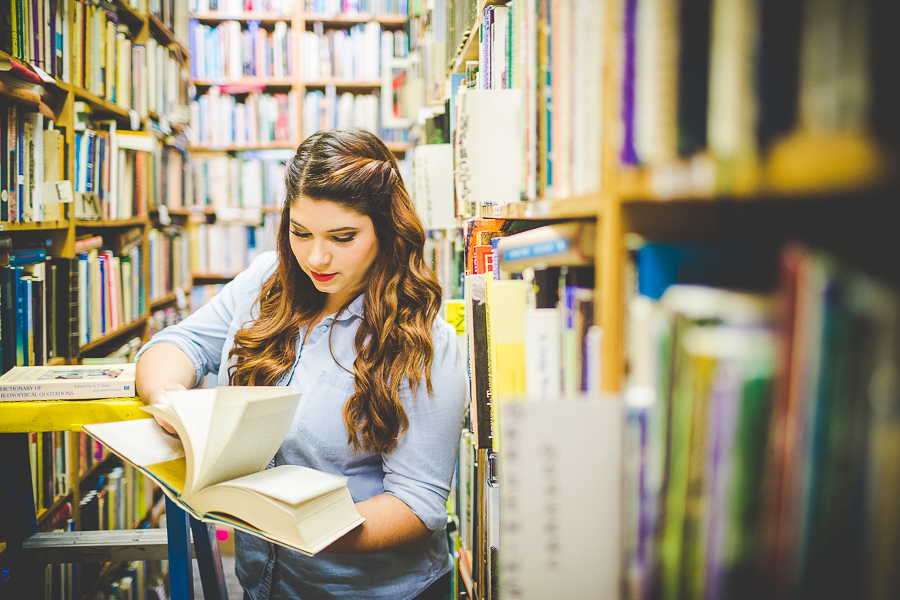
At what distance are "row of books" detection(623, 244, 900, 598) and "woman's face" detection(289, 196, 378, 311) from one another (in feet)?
2.27

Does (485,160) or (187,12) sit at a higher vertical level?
(187,12)

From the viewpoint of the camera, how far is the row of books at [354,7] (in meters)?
3.12

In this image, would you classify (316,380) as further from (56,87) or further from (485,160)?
(56,87)

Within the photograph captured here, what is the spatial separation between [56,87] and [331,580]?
155 centimetres

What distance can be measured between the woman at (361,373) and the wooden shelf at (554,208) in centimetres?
26

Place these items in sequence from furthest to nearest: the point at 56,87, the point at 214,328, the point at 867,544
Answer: the point at 56,87
the point at 214,328
the point at 867,544

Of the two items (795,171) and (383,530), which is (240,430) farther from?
(795,171)

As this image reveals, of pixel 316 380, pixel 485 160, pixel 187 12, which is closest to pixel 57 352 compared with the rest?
pixel 316 380

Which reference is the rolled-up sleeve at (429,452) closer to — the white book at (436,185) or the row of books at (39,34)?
the white book at (436,185)

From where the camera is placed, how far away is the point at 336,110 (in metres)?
3.18

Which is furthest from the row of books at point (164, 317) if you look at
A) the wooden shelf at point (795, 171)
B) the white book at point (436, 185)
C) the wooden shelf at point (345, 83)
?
the wooden shelf at point (795, 171)

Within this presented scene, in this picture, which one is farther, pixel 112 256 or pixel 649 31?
pixel 112 256

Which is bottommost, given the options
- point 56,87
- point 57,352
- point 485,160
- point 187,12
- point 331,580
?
point 331,580

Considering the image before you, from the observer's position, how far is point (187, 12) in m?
2.97
